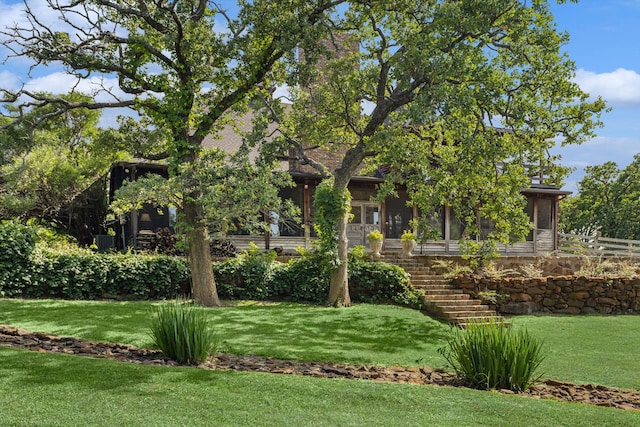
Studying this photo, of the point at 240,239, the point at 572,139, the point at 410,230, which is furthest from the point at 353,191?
the point at 572,139

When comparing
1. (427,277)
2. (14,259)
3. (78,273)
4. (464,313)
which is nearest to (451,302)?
(464,313)

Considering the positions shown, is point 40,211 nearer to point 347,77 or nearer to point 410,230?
point 347,77

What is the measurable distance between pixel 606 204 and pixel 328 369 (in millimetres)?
36882

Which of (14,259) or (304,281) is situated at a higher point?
(14,259)

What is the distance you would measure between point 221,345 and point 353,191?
16.5 metres

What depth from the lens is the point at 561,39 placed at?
1402 cm

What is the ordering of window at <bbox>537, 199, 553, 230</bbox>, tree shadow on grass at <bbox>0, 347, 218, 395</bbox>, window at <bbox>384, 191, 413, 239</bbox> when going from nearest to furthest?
1. tree shadow on grass at <bbox>0, 347, 218, 395</bbox>
2. window at <bbox>384, 191, 413, 239</bbox>
3. window at <bbox>537, 199, 553, 230</bbox>

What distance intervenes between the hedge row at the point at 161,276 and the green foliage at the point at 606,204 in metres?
26.4

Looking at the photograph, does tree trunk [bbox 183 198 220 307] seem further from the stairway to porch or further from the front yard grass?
the front yard grass

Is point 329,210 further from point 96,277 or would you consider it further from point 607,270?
point 607,270

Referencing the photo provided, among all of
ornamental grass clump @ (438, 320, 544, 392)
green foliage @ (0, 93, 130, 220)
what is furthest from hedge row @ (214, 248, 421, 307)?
ornamental grass clump @ (438, 320, 544, 392)

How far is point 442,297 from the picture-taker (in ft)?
55.1

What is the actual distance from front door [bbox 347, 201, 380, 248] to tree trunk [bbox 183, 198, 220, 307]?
9.99 metres

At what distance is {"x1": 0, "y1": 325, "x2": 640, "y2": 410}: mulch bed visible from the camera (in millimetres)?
7977
